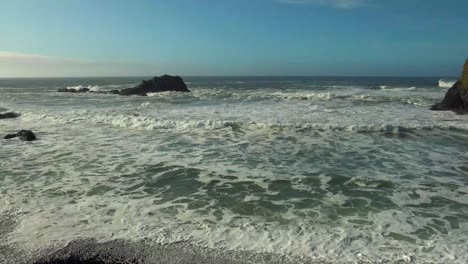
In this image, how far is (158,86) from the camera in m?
47.3

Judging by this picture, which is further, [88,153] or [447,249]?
[88,153]

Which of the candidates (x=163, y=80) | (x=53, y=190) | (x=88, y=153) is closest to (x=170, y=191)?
(x=53, y=190)

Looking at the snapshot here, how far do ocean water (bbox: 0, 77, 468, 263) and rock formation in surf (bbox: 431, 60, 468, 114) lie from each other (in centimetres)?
921

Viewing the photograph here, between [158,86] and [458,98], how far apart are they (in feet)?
105

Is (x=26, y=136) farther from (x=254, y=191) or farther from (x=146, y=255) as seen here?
(x=146, y=255)

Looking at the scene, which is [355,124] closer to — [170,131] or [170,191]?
[170,131]

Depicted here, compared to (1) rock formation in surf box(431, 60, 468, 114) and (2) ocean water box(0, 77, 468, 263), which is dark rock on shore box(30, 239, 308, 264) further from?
(1) rock formation in surf box(431, 60, 468, 114)

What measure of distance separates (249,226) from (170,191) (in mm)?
2639

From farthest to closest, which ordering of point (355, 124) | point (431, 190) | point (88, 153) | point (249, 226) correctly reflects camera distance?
point (355, 124)
point (88, 153)
point (431, 190)
point (249, 226)

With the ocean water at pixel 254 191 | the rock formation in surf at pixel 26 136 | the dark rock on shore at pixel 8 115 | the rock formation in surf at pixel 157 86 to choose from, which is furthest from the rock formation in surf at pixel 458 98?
the rock formation in surf at pixel 157 86

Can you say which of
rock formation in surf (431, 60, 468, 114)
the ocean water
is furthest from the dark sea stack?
rock formation in surf (431, 60, 468, 114)

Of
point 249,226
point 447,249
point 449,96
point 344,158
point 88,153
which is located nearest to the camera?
point 447,249

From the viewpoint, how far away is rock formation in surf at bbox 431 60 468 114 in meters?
23.5

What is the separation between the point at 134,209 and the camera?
746cm
